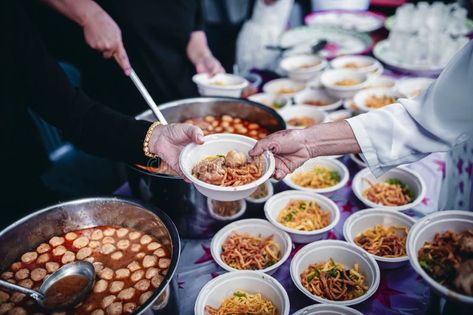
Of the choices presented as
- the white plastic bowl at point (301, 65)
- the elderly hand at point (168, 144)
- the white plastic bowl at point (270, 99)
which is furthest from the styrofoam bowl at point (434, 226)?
the white plastic bowl at point (301, 65)

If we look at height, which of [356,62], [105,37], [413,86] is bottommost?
[413,86]

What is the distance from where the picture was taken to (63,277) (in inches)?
70.4

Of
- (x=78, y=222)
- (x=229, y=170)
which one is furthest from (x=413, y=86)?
(x=78, y=222)

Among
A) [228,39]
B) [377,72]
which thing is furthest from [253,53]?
[228,39]

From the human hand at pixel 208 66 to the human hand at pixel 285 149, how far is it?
5.05 ft

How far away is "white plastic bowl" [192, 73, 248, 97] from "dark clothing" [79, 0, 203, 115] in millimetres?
366

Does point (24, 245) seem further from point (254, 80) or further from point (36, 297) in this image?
point (254, 80)

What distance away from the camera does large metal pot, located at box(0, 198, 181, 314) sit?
1.82 metres

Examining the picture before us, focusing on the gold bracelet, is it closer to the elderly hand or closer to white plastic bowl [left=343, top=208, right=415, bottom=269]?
the elderly hand

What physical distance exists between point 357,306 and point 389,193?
35.3 inches

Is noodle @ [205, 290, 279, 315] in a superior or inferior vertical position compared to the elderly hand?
inferior

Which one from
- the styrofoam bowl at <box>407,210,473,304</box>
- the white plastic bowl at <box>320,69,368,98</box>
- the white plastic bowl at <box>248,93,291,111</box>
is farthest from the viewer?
the white plastic bowl at <box>248,93,291,111</box>

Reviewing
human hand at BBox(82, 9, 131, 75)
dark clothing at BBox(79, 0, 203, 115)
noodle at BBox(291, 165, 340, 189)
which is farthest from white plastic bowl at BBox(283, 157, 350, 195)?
dark clothing at BBox(79, 0, 203, 115)

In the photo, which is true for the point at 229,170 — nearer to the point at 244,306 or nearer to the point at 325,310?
the point at 244,306
